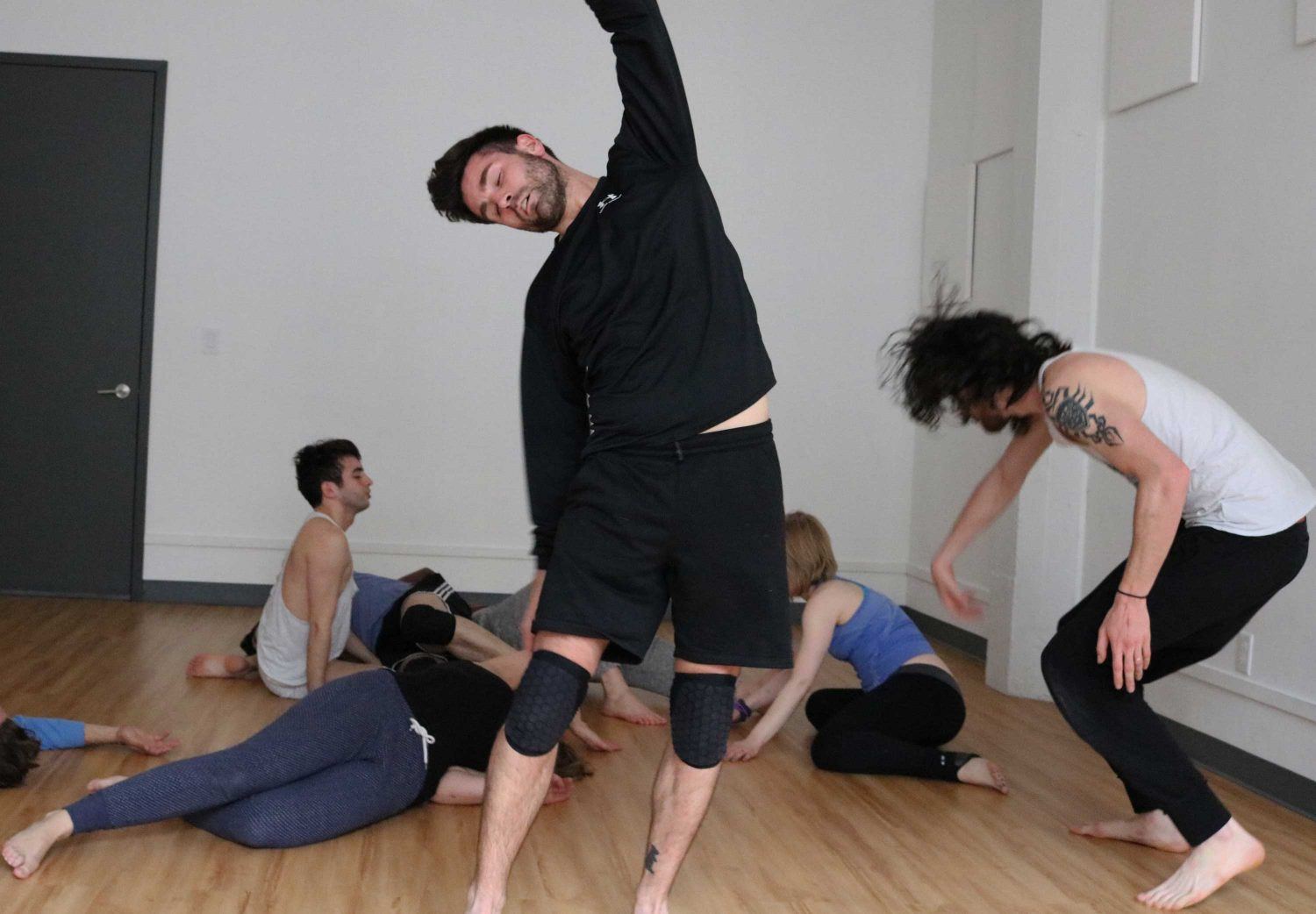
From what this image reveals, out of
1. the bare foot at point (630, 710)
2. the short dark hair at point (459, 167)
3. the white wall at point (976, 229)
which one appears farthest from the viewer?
the white wall at point (976, 229)

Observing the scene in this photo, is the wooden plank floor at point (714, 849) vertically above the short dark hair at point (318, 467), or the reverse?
the short dark hair at point (318, 467)

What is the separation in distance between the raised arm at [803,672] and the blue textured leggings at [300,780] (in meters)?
1.04

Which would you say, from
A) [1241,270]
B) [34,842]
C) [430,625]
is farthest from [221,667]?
[1241,270]

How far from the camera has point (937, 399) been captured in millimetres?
2525

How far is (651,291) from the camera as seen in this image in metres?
2.08

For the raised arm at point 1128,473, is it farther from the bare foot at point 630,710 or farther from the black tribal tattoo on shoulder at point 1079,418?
the bare foot at point 630,710

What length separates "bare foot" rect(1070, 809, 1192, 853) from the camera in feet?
9.20

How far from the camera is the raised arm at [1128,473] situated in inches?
93.1

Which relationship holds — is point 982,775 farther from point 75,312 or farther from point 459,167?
point 75,312

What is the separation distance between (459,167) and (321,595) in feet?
6.60

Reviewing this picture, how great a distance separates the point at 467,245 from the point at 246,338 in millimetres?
1144

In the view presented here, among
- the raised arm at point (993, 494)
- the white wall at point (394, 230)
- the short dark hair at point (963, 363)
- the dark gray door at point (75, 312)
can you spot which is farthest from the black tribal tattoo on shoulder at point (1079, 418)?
the dark gray door at point (75, 312)

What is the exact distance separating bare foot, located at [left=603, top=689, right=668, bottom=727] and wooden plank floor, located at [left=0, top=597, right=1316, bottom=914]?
66 mm

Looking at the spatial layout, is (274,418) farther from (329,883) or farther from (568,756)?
(329,883)
